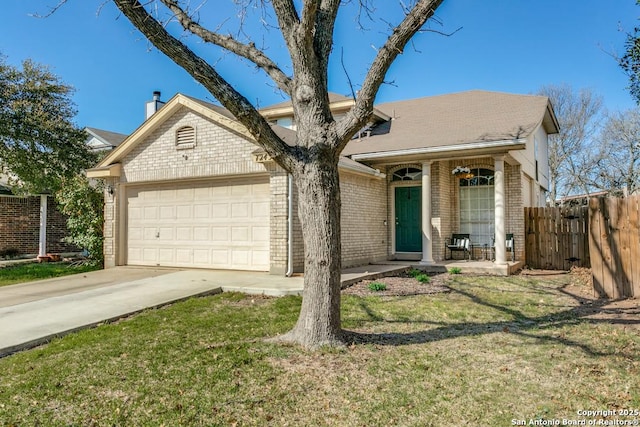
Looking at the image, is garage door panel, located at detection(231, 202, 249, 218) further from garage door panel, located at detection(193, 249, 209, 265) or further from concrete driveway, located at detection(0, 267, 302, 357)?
concrete driveway, located at detection(0, 267, 302, 357)

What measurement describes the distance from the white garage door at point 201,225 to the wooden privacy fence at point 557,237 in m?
7.81

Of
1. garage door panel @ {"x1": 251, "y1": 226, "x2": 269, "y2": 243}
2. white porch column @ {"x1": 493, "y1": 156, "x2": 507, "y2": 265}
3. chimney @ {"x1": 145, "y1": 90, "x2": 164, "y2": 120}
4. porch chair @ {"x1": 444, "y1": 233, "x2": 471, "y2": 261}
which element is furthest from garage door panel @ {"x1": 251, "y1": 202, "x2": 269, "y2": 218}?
chimney @ {"x1": 145, "y1": 90, "x2": 164, "y2": 120}

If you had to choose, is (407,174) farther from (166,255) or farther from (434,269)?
(166,255)

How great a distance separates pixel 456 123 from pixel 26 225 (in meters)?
17.1

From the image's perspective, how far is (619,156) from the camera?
26.4 meters

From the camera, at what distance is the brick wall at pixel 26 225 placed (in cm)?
1695

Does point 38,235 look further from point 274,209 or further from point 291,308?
point 291,308

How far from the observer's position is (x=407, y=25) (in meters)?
4.51

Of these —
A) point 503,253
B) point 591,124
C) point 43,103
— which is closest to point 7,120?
point 43,103

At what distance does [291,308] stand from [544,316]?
3821 millimetres

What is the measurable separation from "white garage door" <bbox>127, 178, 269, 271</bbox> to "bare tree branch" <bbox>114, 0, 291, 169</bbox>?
5.32 meters

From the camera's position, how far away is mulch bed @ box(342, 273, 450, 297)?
826 cm

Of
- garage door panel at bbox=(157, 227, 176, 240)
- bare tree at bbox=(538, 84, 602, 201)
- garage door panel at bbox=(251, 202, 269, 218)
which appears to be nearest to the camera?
garage door panel at bbox=(251, 202, 269, 218)

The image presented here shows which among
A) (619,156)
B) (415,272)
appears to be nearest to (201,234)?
(415,272)
